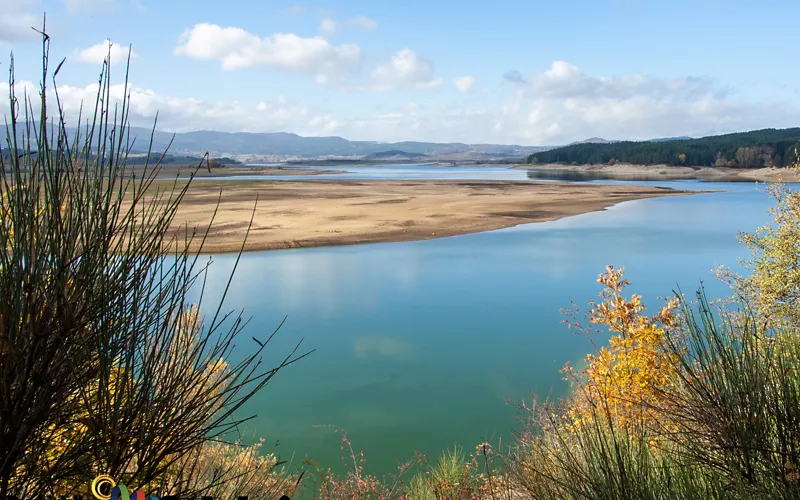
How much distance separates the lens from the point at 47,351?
8.62ft

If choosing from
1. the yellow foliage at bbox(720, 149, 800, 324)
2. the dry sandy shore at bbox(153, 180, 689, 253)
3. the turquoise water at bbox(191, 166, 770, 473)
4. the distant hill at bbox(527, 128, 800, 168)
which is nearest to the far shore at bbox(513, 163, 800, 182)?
the distant hill at bbox(527, 128, 800, 168)

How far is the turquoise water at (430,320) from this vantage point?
12.6 metres

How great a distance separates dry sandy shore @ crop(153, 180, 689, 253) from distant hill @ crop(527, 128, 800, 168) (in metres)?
40.0

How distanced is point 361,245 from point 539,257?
9.51 meters

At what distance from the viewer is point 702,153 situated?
10388 centimetres

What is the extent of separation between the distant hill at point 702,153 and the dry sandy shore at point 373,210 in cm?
4001

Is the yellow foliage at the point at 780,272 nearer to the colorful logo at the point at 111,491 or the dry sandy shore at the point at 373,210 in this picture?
the colorful logo at the point at 111,491

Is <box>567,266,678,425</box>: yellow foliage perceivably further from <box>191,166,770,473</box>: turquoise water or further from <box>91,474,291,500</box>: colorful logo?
<box>91,474,291,500</box>: colorful logo

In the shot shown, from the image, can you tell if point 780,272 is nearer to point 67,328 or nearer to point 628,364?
point 628,364

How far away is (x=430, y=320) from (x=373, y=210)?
26159mm

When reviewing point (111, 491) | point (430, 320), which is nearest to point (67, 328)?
point (111, 491)

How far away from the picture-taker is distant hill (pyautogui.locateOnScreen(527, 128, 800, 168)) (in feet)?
309

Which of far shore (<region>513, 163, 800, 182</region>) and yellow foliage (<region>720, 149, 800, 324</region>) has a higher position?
far shore (<region>513, 163, 800, 182</region>)

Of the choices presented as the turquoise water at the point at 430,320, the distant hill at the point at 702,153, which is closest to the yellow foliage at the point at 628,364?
the turquoise water at the point at 430,320
